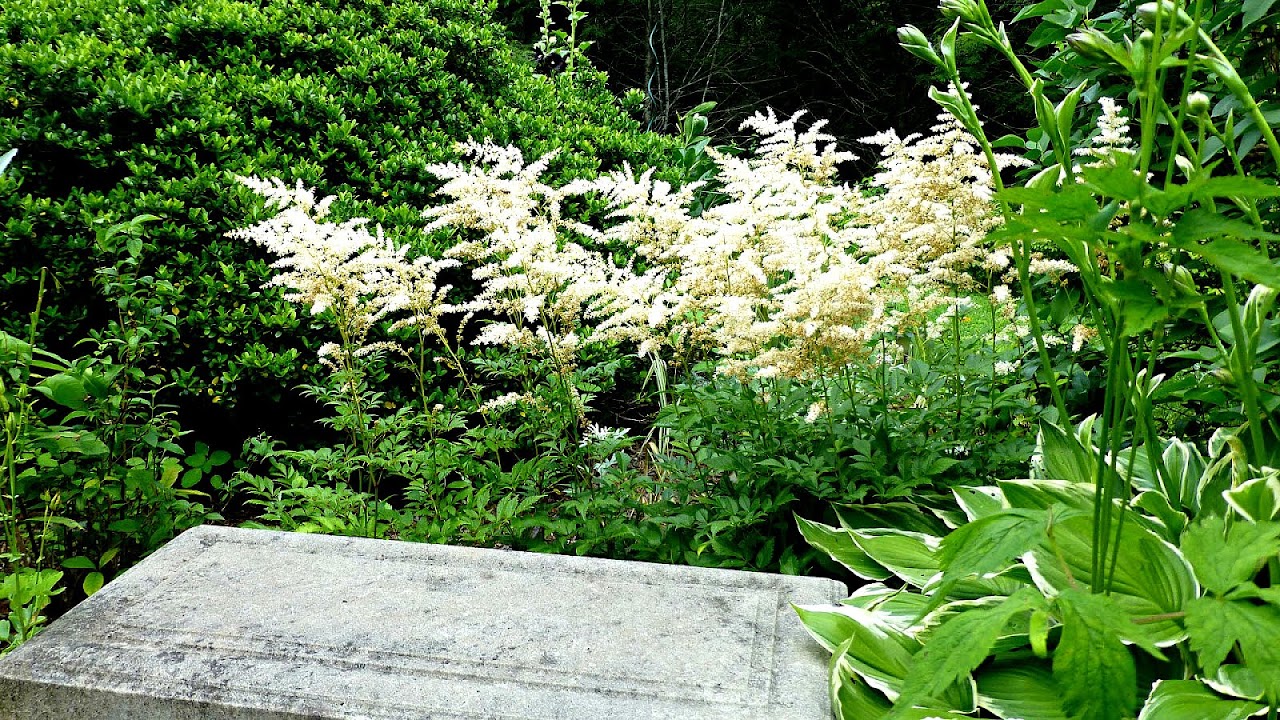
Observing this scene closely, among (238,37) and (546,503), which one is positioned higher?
(238,37)

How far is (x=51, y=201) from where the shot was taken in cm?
319

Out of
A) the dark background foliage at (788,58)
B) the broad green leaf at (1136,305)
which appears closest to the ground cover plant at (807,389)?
the broad green leaf at (1136,305)

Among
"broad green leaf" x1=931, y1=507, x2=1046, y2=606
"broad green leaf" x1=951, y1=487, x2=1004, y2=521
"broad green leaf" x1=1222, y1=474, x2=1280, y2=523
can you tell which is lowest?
"broad green leaf" x1=951, y1=487, x2=1004, y2=521

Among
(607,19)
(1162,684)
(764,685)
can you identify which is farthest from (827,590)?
(607,19)

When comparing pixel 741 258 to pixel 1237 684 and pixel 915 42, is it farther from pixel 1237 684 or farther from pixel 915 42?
pixel 1237 684

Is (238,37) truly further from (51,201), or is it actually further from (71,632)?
(71,632)

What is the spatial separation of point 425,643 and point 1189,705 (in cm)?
134

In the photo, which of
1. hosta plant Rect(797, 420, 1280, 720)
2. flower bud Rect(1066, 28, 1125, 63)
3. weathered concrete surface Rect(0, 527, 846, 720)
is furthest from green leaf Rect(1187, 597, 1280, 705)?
flower bud Rect(1066, 28, 1125, 63)

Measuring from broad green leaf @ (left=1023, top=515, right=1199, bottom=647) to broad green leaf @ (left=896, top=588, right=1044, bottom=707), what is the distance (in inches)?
17.4

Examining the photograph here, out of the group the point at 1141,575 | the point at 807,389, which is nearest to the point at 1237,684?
the point at 1141,575

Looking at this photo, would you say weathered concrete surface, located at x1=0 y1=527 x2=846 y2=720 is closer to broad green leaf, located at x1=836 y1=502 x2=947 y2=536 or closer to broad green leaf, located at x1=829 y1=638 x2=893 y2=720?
broad green leaf, located at x1=829 y1=638 x2=893 y2=720

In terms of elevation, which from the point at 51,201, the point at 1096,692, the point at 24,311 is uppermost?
the point at 51,201

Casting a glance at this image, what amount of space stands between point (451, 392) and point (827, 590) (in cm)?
176

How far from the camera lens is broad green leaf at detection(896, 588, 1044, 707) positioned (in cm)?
116
